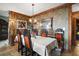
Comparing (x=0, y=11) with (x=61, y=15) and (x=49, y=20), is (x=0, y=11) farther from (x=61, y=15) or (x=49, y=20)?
(x=61, y=15)

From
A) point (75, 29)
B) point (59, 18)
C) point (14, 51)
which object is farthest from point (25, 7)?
point (75, 29)

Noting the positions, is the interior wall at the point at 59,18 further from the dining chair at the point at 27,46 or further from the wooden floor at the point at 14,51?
the dining chair at the point at 27,46

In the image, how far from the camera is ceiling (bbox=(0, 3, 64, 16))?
85.5 inches

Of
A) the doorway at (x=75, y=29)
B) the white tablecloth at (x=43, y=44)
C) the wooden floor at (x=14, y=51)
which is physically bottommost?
the wooden floor at (x=14, y=51)

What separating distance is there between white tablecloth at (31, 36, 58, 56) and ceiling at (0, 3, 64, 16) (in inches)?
19.4

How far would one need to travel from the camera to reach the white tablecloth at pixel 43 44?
2166 millimetres

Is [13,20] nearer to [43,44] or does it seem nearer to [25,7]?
[25,7]

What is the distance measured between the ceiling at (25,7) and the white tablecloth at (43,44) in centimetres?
49

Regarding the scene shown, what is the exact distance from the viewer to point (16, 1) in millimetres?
2193

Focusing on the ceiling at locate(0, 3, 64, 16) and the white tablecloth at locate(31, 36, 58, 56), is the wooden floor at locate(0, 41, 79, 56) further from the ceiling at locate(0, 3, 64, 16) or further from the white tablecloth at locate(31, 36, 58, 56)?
the ceiling at locate(0, 3, 64, 16)

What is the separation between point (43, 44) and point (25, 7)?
0.76m

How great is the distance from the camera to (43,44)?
2.16 meters

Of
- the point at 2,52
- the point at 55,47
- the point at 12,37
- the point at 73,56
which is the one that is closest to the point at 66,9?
the point at 55,47

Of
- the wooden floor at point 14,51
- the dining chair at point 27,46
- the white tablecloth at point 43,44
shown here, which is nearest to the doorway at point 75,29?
the wooden floor at point 14,51
